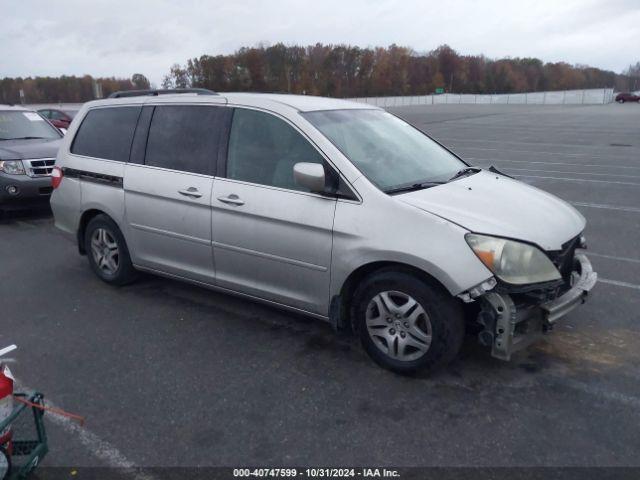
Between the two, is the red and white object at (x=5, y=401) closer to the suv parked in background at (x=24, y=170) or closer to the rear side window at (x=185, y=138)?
the rear side window at (x=185, y=138)

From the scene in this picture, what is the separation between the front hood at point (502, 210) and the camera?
336 cm

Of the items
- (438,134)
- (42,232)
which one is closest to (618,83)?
(438,134)

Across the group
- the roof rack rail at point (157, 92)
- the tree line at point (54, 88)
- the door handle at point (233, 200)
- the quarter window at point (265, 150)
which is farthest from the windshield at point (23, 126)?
the tree line at point (54, 88)

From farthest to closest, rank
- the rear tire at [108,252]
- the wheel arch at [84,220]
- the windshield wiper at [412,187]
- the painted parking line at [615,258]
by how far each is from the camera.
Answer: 1. the painted parking line at [615,258]
2. the wheel arch at [84,220]
3. the rear tire at [108,252]
4. the windshield wiper at [412,187]

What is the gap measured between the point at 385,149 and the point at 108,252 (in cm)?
293

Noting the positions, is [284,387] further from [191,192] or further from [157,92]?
[157,92]

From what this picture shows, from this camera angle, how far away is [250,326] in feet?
14.5

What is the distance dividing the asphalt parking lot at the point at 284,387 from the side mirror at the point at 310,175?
1238 millimetres

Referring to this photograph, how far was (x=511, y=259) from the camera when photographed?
3.23 m

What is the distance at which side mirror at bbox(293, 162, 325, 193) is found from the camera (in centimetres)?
358

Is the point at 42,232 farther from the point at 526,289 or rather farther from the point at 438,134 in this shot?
the point at 438,134

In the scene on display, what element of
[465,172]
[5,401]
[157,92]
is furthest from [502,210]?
[157,92]

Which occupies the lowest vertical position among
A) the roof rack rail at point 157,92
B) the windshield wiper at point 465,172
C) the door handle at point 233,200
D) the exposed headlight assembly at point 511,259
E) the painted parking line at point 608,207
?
the painted parking line at point 608,207

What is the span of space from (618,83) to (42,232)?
15338 cm
